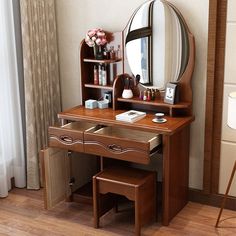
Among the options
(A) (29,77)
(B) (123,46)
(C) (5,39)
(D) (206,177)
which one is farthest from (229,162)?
(C) (5,39)

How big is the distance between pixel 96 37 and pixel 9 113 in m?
0.92

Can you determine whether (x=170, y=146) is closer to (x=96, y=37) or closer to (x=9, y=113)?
(x=96, y=37)

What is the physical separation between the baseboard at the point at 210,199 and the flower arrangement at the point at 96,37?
4.35ft

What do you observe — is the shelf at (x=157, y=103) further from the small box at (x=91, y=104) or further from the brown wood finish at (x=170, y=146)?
the small box at (x=91, y=104)

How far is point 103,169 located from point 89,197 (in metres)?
0.32

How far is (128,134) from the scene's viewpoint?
338cm

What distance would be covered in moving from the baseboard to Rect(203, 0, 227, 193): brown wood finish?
0.05 m

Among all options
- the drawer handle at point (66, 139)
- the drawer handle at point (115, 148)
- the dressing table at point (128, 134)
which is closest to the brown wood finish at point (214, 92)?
the dressing table at point (128, 134)

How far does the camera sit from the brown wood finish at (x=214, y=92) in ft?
10.0

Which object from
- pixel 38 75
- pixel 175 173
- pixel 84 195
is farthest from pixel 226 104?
pixel 38 75

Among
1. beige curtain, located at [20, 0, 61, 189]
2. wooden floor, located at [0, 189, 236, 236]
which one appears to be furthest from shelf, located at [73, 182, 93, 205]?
beige curtain, located at [20, 0, 61, 189]

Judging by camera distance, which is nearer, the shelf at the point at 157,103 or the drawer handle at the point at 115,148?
the drawer handle at the point at 115,148

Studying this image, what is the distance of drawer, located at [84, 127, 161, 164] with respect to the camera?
2.91m

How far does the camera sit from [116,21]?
347cm
